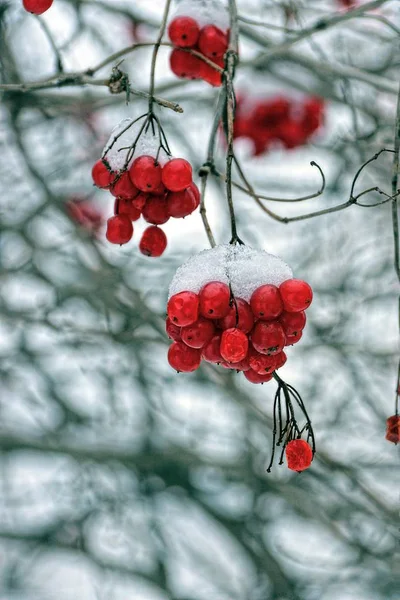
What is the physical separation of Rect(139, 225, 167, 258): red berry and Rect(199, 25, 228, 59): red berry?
0.62 metres

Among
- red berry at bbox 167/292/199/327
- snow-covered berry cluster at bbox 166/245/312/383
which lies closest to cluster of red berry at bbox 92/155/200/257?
snow-covered berry cluster at bbox 166/245/312/383

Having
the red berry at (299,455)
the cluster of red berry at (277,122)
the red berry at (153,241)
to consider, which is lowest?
the red berry at (299,455)

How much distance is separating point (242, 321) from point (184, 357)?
155 mm

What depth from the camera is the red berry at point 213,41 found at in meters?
1.89

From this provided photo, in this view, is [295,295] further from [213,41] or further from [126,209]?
[213,41]

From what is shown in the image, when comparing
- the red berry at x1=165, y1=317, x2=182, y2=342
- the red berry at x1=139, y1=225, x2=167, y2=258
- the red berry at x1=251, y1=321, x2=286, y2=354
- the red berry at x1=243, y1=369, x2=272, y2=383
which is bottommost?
the red berry at x1=243, y1=369, x2=272, y2=383

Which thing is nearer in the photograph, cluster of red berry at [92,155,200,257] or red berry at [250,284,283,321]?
red berry at [250,284,283,321]

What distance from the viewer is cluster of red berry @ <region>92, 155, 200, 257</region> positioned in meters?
1.40

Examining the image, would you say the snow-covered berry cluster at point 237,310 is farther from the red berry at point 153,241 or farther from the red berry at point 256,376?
the red berry at point 153,241

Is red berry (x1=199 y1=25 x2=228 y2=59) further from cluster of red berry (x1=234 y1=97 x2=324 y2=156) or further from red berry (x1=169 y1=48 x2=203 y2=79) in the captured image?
cluster of red berry (x1=234 y1=97 x2=324 y2=156)

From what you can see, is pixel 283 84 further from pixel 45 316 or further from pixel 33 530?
pixel 33 530

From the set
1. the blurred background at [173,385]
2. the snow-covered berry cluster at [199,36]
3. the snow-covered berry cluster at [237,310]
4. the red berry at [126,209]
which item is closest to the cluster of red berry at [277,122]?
the blurred background at [173,385]

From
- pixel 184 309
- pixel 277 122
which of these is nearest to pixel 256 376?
pixel 184 309

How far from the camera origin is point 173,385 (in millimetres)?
4816
